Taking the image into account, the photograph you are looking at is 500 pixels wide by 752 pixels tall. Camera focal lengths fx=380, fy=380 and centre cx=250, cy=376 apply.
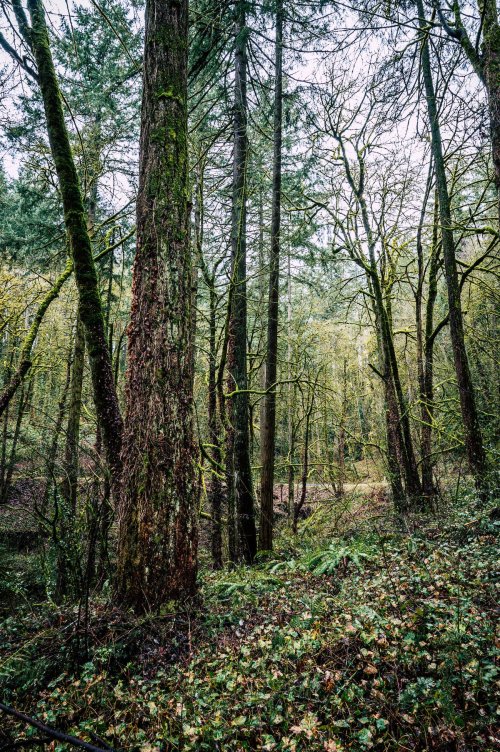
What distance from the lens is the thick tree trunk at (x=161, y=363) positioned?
2.89 meters

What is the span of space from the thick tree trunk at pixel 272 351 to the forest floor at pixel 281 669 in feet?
9.81

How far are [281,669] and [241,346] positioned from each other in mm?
4877

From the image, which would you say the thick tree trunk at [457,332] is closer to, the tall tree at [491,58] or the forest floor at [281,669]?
the tall tree at [491,58]

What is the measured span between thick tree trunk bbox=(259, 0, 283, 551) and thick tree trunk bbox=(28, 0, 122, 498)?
306cm

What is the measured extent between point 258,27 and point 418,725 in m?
9.11

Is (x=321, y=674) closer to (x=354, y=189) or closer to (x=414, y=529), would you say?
(x=414, y=529)

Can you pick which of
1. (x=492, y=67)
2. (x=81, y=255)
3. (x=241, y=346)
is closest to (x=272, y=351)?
Answer: (x=241, y=346)

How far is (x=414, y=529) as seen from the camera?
521 centimetres

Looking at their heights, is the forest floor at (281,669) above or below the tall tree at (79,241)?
below

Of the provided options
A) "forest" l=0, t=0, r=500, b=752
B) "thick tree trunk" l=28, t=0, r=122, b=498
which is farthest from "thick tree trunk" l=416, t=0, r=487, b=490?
"thick tree trunk" l=28, t=0, r=122, b=498

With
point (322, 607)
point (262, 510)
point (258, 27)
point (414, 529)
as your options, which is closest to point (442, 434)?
point (414, 529)

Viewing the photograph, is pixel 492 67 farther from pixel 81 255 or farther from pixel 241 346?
pixel 81 255

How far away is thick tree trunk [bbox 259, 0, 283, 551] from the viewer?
21.2 feet

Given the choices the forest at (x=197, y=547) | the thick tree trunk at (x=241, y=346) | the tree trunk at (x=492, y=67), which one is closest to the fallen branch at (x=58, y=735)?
the forest at (x=197, y=547)
